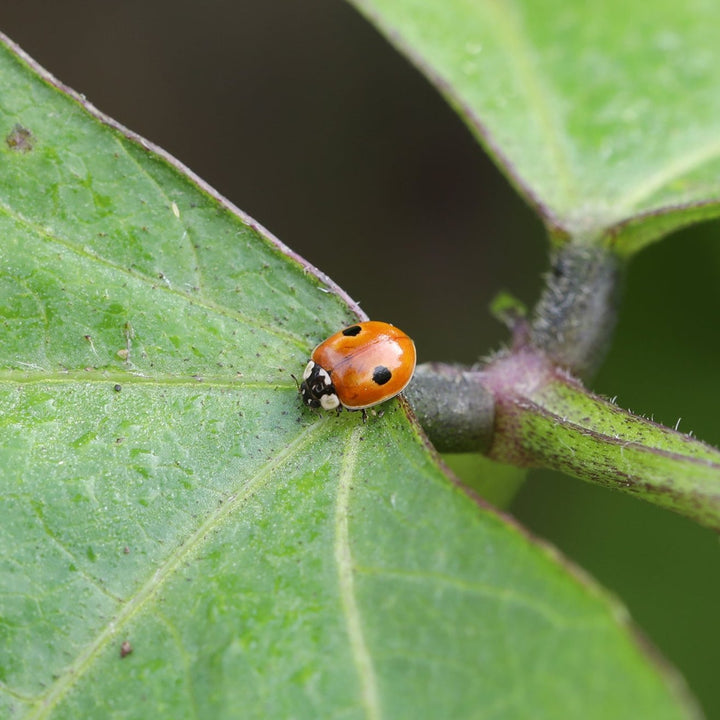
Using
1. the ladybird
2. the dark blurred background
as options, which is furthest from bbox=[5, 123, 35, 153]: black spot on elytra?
the dark blurred background

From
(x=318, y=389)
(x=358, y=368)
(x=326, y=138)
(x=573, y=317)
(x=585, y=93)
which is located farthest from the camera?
(x=326, y=138)

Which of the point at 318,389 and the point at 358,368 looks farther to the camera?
the point at 358,368

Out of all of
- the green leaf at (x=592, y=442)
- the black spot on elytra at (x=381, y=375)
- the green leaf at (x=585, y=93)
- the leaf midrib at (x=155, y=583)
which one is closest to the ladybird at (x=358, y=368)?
the black spot on elytra at (x=381, y=375)

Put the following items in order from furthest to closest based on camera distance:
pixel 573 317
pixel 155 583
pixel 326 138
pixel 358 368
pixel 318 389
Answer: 1. pixel 326 138
2. pixel 573 317
3. pixel 358 368
4. pixel 318 389
5. pixel 155 583

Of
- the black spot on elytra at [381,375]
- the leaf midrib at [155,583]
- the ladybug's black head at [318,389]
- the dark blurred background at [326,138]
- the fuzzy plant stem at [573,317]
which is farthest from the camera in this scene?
the dark blurred background at [326,138]

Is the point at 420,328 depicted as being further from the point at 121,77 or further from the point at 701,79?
the point at 121,77

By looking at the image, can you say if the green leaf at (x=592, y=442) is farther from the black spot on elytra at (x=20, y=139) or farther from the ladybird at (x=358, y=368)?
the black spot on elytra at (x=20, y=139)

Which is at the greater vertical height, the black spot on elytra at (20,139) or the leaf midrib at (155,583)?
the black spot on elytra at (20,139)

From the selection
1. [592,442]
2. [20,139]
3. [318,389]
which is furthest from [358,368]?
[20,139]

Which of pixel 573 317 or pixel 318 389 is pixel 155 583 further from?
pixel 573 317
